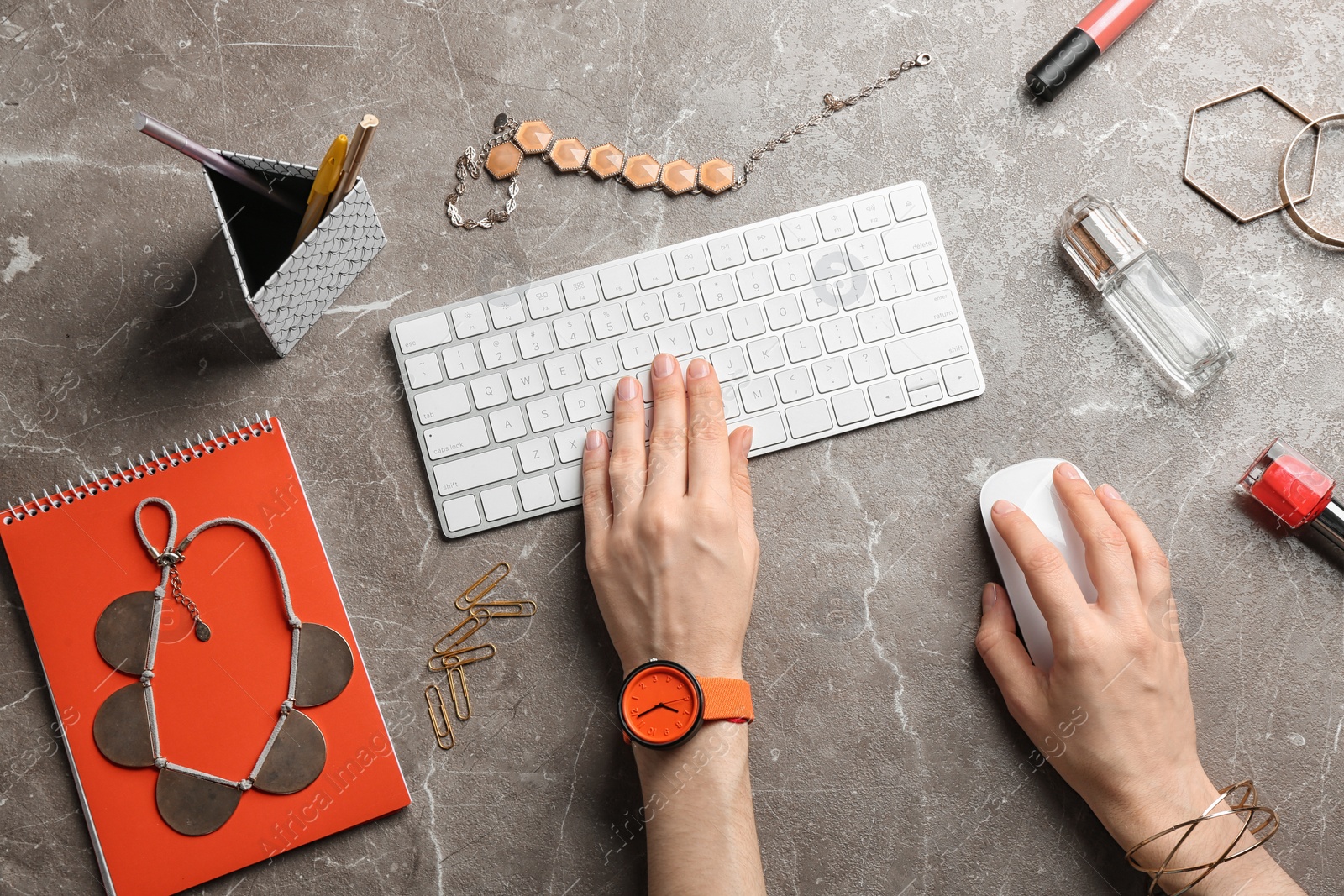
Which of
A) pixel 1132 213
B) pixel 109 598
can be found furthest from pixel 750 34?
pixel 109 598

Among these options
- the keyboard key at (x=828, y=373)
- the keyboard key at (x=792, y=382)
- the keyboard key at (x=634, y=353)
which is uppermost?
the keyboard key at (x=828, y=373)

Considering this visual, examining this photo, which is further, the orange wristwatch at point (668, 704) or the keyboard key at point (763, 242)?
the keyboard key at point (763, 242)

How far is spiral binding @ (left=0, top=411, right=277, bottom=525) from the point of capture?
3.06ft

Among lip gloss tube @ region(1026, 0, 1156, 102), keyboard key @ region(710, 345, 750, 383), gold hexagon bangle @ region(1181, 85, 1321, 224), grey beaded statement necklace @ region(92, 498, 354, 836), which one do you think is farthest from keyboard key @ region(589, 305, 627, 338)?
gold hexagon bangle @ region(1181, 85, 1321, 224)

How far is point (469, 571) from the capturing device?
3.14 feet

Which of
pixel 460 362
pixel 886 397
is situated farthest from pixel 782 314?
pixel 460 362

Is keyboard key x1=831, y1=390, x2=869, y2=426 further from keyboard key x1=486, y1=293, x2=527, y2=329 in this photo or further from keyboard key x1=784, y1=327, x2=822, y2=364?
keyboard key x1=486, y1=293, x2=527, y2=329

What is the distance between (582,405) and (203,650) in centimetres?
48

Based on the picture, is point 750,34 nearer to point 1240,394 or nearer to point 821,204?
point 821,204

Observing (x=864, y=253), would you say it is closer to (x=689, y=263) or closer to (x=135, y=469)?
(x=689, y=263)

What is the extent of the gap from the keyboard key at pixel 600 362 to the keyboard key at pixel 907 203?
36cm

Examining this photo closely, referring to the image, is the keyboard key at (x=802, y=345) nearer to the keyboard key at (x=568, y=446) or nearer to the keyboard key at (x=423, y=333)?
the keyboard key at (x=568, y=446)

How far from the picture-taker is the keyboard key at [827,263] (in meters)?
0.97

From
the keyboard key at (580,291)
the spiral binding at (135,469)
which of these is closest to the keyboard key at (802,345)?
the keyboard key at (580,291)
